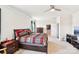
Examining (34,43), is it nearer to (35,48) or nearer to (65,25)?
(35,48)

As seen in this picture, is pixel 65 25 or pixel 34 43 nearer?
pixel 34 43

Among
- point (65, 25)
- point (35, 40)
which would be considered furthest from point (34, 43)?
point (65, 25)

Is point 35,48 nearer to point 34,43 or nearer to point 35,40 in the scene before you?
point 34,43

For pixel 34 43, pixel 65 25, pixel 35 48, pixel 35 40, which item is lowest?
pixel 35 48

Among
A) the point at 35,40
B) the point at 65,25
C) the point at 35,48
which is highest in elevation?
the point at 65,25

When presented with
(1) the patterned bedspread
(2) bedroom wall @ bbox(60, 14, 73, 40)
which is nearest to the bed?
(1) the patterned bedspread

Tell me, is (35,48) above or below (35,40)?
below

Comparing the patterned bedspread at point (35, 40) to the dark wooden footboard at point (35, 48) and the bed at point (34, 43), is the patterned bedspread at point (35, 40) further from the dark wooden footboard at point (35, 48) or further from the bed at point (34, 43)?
the dark wooden footboard at point (35, 48)

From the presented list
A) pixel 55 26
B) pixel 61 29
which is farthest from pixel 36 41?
pixel 55 26

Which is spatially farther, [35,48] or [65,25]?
[65,25]

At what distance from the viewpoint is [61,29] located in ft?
25.8

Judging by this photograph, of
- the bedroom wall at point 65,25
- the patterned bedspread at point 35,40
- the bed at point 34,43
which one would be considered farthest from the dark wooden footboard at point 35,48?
the bedroom wall at point 65,25

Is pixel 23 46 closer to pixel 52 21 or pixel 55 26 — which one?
pixel 55 26
